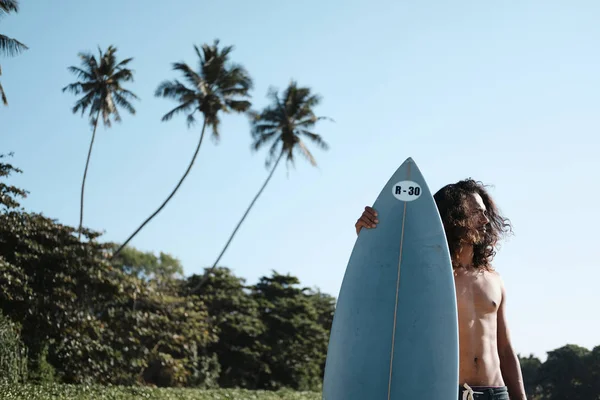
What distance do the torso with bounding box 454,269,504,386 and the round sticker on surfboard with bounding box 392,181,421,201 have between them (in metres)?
0.42

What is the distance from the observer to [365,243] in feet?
9.42

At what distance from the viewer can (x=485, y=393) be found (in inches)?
98.5

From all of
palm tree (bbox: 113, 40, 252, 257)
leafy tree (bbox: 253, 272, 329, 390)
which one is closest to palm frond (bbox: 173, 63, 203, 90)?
palm tree (bbox: 113, 40, 252, 257)

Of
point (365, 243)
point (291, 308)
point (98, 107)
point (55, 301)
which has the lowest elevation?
point (365, 243)

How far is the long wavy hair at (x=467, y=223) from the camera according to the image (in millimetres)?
2797

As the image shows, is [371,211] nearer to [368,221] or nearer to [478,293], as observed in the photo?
[368,221]

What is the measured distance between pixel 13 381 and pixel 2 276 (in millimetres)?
2518

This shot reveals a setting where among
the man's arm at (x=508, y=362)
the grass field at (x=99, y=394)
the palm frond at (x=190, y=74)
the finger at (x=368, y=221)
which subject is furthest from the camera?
the palm frond at (x=190, y=74)

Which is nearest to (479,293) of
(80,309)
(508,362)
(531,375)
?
(508,362)

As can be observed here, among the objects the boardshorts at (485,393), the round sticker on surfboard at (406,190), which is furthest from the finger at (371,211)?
the boardshorts at (485,393)

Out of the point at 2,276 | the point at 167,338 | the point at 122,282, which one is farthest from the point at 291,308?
the point at 2,276

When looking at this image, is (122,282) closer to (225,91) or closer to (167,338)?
(167,338)

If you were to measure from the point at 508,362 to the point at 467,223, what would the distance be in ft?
1.86

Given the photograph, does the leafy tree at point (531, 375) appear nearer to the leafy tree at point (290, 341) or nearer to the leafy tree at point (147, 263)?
the leafy tree at point (290, 341)
